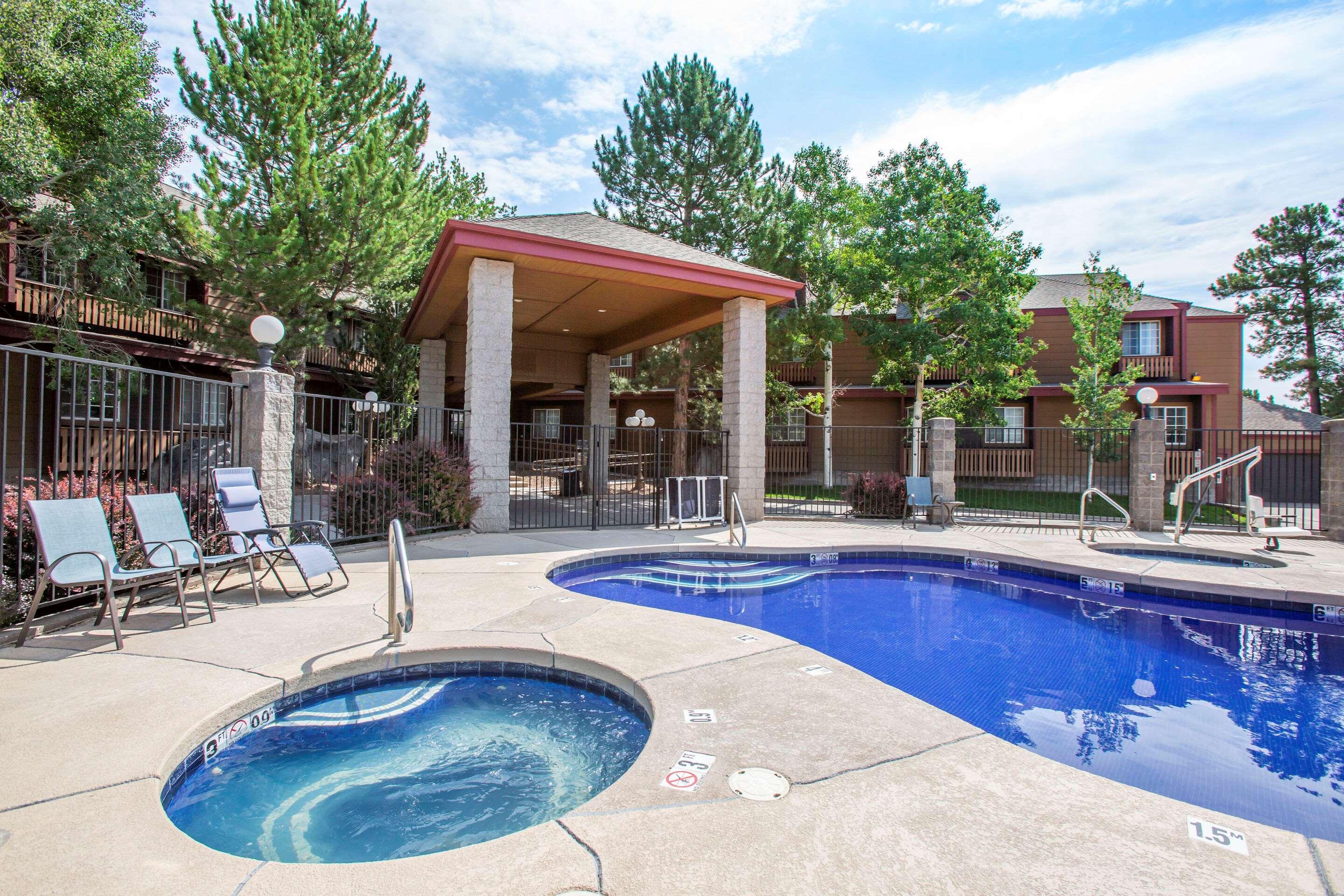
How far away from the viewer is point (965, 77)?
1066cm

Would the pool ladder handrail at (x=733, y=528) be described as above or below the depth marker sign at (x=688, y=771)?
above

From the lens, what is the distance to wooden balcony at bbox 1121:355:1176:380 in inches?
829

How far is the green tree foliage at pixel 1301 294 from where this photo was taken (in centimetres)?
3114

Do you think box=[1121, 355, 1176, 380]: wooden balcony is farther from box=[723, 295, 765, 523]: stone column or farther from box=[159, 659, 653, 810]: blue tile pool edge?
box=[159, 659, 653, 810]: blue tile pool edge

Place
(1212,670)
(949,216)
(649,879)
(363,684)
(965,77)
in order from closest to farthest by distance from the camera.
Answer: (649,879), (363,684), (1212,670), (965,77), (949,216)

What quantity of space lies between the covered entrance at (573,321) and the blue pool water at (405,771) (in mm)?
5538

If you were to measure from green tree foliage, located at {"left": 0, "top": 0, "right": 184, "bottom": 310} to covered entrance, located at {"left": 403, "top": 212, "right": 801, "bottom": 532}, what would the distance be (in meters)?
5.83

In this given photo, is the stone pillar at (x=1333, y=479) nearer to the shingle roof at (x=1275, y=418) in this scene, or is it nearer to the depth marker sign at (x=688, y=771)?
the depth marker sign at (x=688, y=771)

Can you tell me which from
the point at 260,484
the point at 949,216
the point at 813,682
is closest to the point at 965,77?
the point at 949,216

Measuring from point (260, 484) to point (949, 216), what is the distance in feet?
56.4

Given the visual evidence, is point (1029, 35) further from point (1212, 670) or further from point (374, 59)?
point (374, 59)

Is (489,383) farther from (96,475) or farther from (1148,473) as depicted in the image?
(1148,473)

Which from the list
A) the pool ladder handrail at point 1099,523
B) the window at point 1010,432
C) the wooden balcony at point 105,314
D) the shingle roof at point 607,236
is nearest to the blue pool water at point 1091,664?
the pool ladder handrail at point 1099,523

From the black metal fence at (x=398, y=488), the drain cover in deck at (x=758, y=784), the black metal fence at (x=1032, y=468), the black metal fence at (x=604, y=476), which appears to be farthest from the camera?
the black metal fence at (x=1032, y=468)
